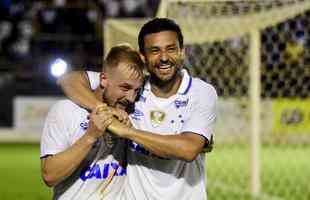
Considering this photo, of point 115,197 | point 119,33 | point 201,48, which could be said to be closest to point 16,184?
point 201,48

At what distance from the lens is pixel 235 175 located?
1252 cm

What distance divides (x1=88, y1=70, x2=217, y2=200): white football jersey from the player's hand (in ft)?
1.18

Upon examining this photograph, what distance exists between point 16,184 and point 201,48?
318 centimetres

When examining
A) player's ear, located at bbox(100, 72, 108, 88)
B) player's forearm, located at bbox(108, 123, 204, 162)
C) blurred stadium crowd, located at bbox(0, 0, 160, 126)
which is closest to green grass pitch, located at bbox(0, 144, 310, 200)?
blurred stadium crowd, located at bbox(0, 0, 160, 126)

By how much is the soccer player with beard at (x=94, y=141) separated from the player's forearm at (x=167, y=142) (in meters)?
0.05

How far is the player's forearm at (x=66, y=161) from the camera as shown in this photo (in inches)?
153

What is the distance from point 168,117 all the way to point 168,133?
3.1 inches

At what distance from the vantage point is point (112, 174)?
4184 mm

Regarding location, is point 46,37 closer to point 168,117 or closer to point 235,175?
point 235,175

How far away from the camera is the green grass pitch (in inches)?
441

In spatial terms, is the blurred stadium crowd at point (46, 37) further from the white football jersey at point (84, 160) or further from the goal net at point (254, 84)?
the white football jersey at point (84, 160)

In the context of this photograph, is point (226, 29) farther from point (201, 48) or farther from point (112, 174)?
point (112, 174)

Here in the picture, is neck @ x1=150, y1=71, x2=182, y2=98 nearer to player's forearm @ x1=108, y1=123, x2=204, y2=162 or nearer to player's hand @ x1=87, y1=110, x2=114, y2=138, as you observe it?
player's forearm @ x1=108, y1=123, x2=204, y2=162

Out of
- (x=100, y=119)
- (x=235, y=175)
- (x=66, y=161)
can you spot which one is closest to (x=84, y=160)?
(x=66, y=161)
